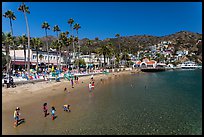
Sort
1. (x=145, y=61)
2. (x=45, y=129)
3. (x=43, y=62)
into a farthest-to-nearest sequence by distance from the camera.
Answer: (x=145, y=61) < (x=43, y=62) < (x=45, y=129)

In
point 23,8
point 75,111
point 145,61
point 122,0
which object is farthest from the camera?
point 145,61

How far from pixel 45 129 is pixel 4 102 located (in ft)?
33.0

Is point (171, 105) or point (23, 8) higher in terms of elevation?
point (23, 8)

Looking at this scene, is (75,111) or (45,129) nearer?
(45,129)

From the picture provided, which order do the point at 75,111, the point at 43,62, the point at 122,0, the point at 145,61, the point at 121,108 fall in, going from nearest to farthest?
the point at 122,0 → the point at 75,111 → the point at 121,108 → the point at 43,62 → the point at 145,61

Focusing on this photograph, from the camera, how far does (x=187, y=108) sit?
18.9m

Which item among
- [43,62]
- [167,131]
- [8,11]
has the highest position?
[8,11]

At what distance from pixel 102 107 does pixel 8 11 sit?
1497 inches

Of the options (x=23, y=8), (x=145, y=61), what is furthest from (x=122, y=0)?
(x=145, y=61)

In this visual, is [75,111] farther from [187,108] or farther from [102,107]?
[187,108]

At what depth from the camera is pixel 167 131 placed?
12.9 m

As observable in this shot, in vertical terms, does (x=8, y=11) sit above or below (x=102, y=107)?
above

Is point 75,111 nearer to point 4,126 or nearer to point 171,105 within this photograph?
point 4,126

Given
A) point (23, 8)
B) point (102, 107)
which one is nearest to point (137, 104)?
point (102, 107)
